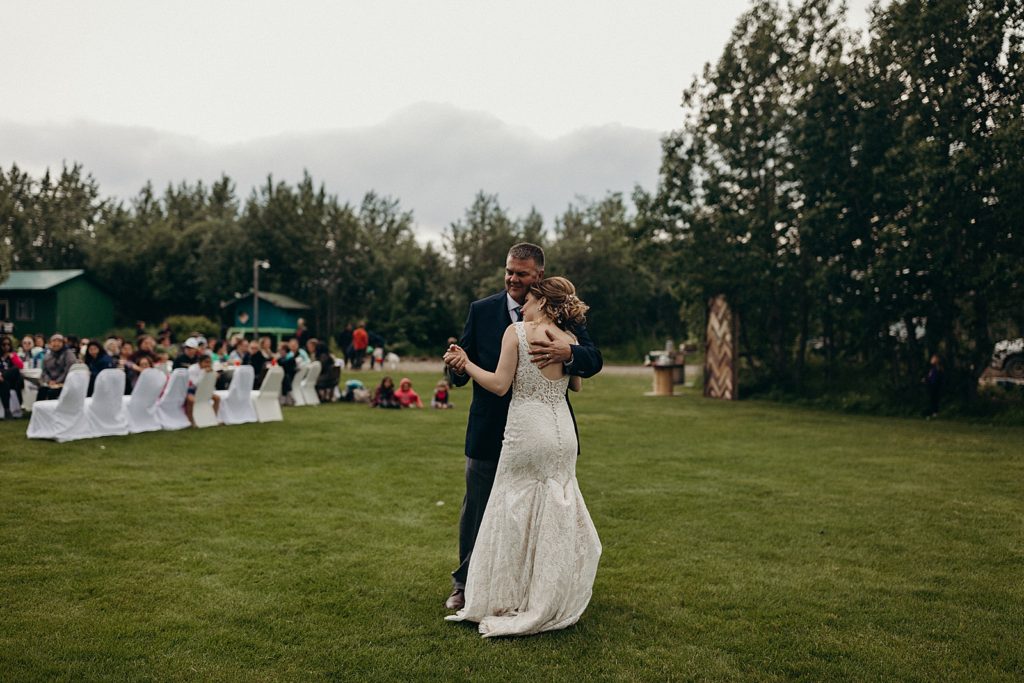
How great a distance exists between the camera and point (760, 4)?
22062 millimetres

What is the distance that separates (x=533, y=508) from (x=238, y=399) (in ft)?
39.0

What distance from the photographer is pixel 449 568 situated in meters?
5.89

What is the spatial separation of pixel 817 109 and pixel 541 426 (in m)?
18.2

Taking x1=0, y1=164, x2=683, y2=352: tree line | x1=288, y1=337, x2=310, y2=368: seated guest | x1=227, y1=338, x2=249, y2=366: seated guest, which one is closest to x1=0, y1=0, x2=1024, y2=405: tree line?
x1=288, y1=337, x2=310, y2=368: seated guest

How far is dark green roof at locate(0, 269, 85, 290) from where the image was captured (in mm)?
43344

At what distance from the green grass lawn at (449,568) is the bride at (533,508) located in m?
0.20

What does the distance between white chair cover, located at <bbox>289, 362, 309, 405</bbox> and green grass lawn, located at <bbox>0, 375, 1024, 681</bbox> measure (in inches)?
303

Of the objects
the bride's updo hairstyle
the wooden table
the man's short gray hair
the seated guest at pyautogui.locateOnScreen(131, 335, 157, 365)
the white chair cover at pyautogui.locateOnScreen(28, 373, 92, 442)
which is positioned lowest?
the white chair cover at pyautogui.locateOnScreen(28, 373, 92, 442)

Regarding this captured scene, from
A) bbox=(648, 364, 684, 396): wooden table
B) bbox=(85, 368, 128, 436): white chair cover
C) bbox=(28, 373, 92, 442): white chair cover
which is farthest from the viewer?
bbox=(648, 364, 684, 396): wooden table

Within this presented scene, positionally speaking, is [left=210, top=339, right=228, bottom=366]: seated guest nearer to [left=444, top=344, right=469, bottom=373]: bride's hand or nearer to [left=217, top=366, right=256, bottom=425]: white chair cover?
[left=217, top=366, right=256, bottom=425]: white chair cover

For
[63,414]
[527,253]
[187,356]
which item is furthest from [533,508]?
[187,356]

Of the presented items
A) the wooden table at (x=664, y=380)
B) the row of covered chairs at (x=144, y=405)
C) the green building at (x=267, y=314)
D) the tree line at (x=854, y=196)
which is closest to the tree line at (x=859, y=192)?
the tree line at (x=854, y=196)

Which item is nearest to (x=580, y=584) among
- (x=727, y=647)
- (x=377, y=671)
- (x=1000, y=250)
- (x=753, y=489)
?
(x=727, y=647)

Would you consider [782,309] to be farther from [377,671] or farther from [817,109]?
[377,671]
